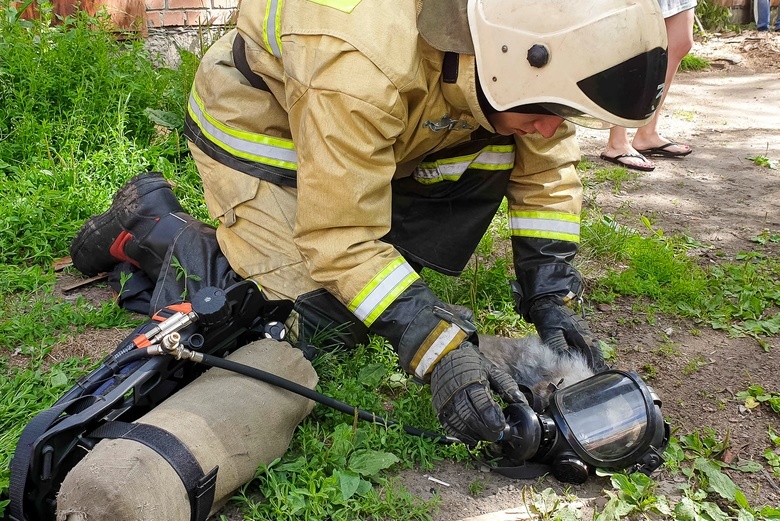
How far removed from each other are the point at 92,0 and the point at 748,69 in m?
7.43

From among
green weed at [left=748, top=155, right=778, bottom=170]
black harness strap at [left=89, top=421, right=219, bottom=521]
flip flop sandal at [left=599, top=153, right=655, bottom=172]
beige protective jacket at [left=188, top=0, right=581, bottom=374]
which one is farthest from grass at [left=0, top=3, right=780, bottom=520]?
green weed at [left=748, top=155, right=778, bottom=170]

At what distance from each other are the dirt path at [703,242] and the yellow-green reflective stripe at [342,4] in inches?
56.9

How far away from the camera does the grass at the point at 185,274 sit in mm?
2160

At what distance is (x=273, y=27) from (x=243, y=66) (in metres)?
0.44

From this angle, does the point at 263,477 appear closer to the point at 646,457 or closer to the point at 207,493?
the point at 207,493

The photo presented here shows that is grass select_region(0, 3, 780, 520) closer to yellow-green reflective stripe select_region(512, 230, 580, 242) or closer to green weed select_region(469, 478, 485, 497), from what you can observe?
green weed select_region(469, 478, 485, 497)

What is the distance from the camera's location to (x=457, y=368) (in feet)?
7.25

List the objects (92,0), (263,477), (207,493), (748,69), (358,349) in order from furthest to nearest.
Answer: (748,69)
(92,0)
(358,349)
(263,477)
(207,493)

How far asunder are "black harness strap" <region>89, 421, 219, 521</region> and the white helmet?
1370 millimetres

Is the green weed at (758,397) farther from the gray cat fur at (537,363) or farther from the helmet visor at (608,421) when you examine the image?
the helmet visor at (608,421)

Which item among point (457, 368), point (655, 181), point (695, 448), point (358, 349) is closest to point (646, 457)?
point (695, 448)

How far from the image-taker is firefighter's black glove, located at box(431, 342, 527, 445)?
2133mm

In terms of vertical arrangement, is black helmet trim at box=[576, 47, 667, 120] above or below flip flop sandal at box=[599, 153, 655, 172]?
above

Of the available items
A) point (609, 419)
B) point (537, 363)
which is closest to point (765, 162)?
point (537, 363)
